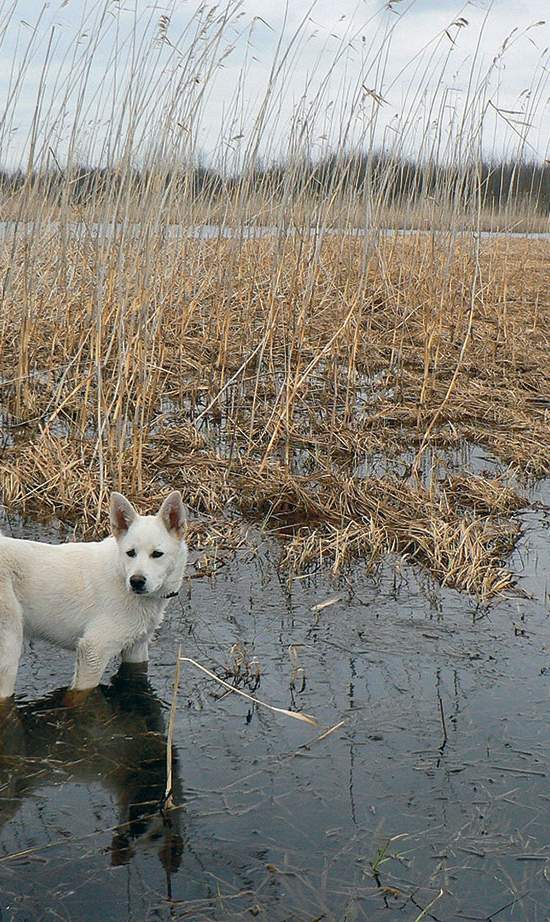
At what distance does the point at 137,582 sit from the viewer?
3414mm

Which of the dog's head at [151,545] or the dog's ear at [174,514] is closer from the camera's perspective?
the dog's head at [151,545]

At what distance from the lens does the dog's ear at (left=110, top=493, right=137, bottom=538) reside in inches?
139

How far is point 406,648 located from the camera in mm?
3893

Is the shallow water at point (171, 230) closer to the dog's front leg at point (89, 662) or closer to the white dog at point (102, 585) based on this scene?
the white dog at point (102, 585)

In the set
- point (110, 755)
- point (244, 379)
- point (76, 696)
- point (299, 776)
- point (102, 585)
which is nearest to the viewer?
point (299, 776)

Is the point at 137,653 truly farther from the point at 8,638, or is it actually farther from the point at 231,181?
the point at 231,181

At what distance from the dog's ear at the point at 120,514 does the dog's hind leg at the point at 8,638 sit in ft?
1.51

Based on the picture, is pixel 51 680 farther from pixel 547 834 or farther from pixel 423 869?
pixel 547 834

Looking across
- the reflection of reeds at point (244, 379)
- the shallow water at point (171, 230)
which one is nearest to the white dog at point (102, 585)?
the reflection of reeds at point (244, 379)

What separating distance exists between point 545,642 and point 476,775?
1133mm

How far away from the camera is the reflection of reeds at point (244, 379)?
5426 millimetres

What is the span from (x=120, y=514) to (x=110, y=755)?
3.01ft

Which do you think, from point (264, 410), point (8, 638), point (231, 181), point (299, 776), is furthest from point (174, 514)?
point (231, 181)

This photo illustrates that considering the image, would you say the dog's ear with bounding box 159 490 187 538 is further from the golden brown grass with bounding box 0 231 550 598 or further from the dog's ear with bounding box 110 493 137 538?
the golden brown grass with bounding box 0 231 550 598
